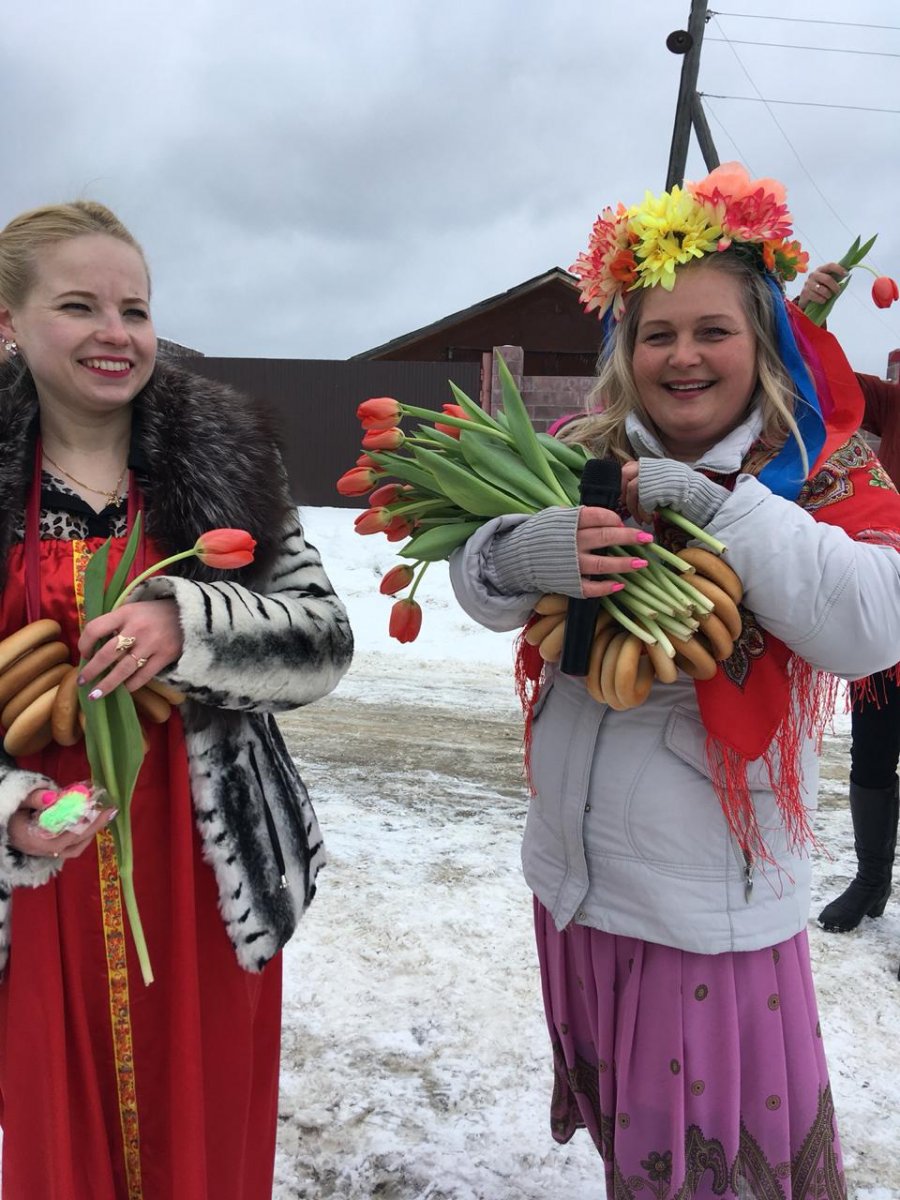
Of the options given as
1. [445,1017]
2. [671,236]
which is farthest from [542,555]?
[445,1017]

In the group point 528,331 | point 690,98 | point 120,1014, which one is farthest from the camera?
point 528,331

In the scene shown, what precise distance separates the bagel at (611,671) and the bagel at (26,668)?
799 mm

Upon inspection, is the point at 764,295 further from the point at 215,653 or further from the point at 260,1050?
the point at 260,1050

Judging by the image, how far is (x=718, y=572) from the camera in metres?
1.22

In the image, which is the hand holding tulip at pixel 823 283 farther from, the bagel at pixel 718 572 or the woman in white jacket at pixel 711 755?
the bagel at pixel 718 572

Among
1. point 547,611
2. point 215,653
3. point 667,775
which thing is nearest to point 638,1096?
point 667,775

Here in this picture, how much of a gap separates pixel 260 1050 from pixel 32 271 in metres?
1.41

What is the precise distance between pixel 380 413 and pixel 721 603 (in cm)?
62

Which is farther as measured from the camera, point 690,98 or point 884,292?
point 690,98

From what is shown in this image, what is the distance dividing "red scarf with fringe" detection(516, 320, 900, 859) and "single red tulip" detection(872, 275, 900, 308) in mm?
156

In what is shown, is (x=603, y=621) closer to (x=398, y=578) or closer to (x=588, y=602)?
(x=588, y=602)

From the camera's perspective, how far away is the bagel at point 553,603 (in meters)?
1.34

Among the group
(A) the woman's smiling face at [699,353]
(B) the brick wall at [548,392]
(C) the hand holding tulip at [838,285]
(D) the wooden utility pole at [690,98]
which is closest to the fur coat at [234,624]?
(A) the woman's smiling face at [699,353]

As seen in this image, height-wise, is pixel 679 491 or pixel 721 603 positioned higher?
pixel 679 491
